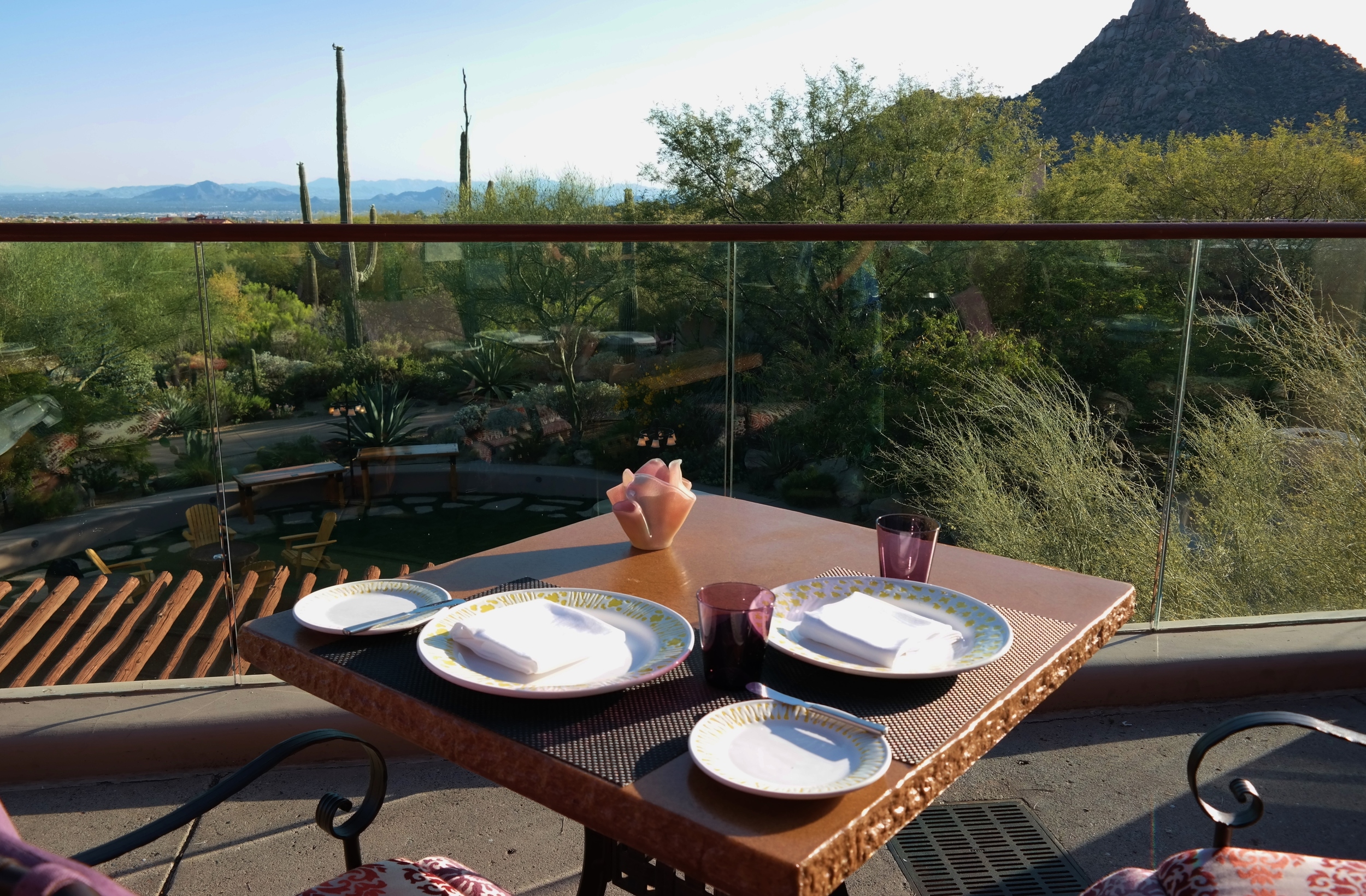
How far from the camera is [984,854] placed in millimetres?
1895

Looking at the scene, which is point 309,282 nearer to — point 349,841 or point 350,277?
point 350,277

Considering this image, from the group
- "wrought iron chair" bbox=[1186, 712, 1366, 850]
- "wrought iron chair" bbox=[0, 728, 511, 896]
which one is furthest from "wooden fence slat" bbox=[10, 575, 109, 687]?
"wrought iron chair" bbox=[1186, 712, 1366, 850]

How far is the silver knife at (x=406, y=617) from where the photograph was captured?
1.12 meters

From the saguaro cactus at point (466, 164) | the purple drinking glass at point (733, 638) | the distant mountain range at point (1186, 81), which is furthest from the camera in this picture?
the distant mountain range at point (1186, 81)

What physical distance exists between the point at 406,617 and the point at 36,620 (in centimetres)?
227

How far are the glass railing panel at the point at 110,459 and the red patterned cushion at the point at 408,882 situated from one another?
58.1 inches

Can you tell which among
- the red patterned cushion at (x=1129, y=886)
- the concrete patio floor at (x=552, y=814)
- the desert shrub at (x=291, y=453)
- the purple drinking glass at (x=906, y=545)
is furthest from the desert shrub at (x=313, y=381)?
the red patterned cushion at (x=1129, y=886)

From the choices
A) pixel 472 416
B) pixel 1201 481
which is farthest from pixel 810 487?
pixel 1201 481

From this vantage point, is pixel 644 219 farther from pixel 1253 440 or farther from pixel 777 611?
pixel 777 611

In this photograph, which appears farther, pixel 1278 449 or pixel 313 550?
pixel 1278 449

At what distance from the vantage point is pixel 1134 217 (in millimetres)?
22047

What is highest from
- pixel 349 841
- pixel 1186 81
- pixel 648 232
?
pixel 1186 81

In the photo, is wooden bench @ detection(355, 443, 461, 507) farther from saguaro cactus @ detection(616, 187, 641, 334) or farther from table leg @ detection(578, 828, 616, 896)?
table leg @ detection(578, 828, 616, 896)

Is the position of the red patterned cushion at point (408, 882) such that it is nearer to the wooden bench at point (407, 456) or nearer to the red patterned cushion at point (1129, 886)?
the red patterned cushion at point (1129, 886)
